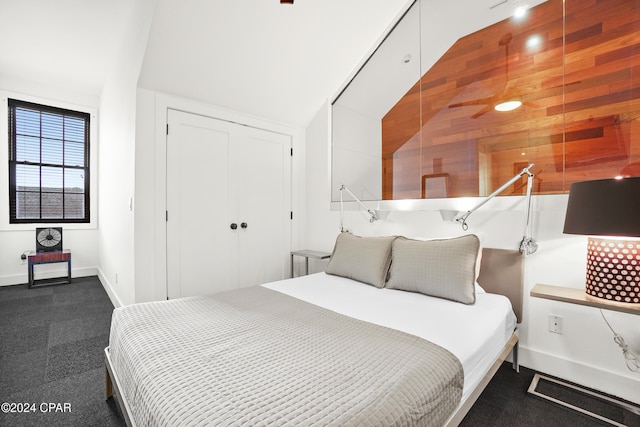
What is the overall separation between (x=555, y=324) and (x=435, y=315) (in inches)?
39.7

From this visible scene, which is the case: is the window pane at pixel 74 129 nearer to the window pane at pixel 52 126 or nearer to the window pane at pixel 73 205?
the window pane at pixel 52 126

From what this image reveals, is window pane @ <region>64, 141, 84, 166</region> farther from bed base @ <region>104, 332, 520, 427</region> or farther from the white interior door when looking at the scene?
bed base @ <region>104, 332, 520, 427</region>

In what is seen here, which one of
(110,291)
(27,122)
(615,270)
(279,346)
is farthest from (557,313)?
(27,122)

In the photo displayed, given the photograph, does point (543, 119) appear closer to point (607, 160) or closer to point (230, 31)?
point (607, 160)

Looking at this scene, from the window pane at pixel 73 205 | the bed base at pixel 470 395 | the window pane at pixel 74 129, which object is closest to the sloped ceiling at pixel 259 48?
the bed base at pixel 470 395

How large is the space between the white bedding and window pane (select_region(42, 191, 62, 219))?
4.26 meters

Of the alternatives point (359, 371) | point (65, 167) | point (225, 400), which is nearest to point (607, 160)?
point (359, 371)

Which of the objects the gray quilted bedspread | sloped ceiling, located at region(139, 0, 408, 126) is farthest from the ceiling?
the gray quilted bedspread

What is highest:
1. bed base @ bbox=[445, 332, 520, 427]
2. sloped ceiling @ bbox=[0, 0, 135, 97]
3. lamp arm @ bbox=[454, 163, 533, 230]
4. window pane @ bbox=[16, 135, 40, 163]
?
sloped ceiling @ bbox=[0, 0, 135, 97]

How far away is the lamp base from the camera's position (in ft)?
4.85

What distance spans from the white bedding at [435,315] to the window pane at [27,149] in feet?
14.7

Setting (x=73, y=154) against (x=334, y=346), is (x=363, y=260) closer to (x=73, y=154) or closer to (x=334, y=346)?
(x=334, y=346)

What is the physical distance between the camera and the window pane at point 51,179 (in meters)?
4.36

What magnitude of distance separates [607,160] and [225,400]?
7.99 ft
